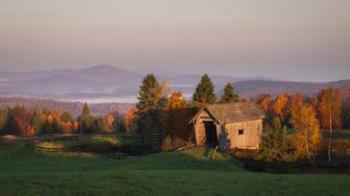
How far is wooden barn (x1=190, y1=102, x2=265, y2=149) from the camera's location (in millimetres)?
47469

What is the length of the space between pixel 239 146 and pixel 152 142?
19433mm

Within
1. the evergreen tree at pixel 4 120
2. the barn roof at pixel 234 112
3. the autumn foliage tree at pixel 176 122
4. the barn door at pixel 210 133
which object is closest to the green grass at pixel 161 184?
the barn roof at pixel 234 112

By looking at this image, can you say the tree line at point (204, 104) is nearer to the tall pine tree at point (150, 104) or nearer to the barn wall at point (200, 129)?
the tall pine tree at point (150, 104)

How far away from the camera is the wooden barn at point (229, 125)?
4747 centimetres

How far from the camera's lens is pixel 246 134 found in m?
50.1

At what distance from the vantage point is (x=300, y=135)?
3891 centimetres

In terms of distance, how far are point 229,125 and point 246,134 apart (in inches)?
134

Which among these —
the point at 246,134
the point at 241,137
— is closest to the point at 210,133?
the point at 241,137

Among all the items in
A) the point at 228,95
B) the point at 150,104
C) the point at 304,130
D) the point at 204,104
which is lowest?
the point at 304,130

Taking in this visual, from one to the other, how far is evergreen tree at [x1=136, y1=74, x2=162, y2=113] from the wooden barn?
43.1ft

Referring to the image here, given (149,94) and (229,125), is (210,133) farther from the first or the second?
(149,94)

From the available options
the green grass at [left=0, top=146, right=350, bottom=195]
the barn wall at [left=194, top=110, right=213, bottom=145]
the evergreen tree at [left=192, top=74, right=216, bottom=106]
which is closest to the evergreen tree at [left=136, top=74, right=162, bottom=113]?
the evergreen tree at [left=192, top=74, right=216, bottom=106]

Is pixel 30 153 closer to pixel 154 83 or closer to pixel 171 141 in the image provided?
pixel 171 141

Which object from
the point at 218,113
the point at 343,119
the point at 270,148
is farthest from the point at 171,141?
the point at 343,119
